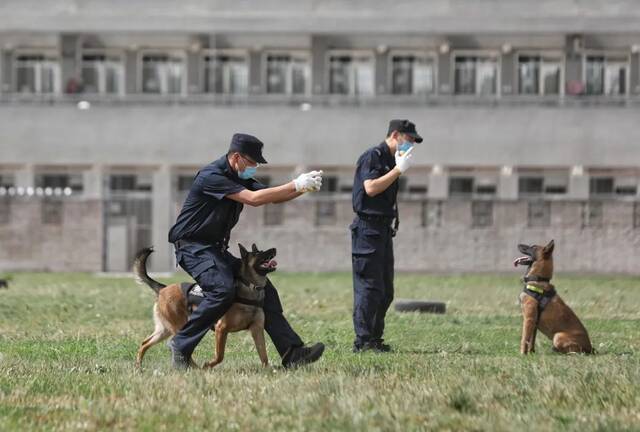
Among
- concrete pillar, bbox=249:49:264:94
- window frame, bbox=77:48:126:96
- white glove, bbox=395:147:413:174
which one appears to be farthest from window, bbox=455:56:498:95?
white glove, bbox=395:147:413:174

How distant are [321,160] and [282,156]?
1.27 m

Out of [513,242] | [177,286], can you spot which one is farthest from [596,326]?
[513,242]

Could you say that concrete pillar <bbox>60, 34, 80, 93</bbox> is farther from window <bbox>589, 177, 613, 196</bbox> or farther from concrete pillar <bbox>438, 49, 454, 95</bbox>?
window <bbox>589, 177, 613, 196</bbox>

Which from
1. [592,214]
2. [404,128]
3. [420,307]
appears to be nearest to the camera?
[404,128]

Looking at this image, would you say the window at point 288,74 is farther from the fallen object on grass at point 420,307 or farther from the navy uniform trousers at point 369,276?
the navy uniform trousers at point 369,276

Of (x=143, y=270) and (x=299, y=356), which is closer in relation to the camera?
(x=299, y=356)

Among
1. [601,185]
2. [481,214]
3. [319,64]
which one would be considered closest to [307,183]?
[481,214]

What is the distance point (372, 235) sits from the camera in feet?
49.9

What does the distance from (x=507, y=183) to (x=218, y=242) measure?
119 ft

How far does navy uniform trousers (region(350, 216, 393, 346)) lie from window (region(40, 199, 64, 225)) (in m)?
27.6

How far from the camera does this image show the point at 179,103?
1975 inches

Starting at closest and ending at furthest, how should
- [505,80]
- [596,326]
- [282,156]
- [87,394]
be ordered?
1. [87,394]
2. [596,326]
3. [282,156]
4. [505,80]

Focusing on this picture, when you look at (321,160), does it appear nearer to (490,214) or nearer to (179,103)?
(179,103)

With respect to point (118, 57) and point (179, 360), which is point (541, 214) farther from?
point (179, 360)
